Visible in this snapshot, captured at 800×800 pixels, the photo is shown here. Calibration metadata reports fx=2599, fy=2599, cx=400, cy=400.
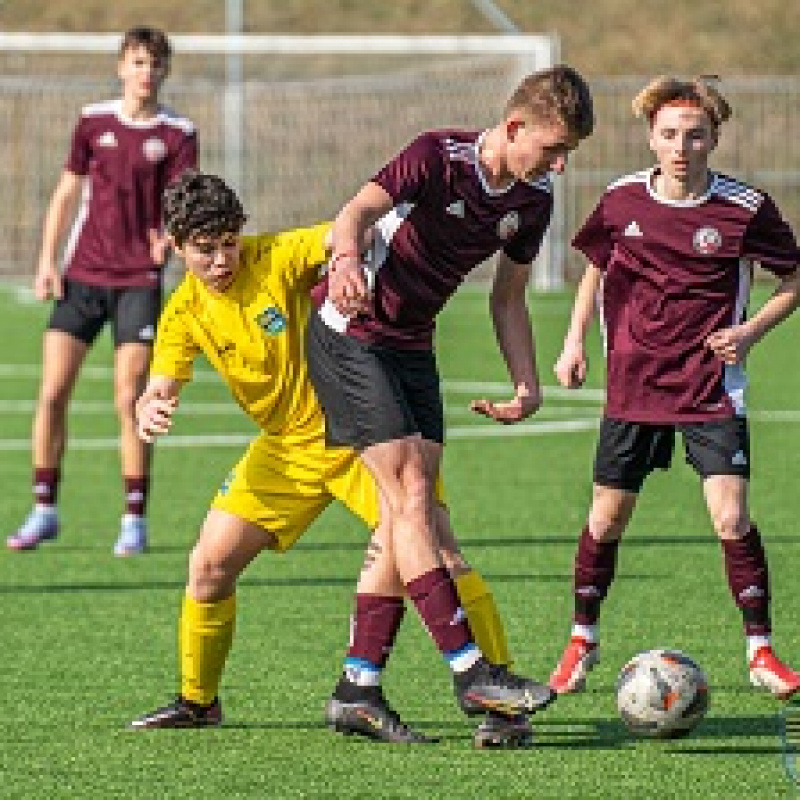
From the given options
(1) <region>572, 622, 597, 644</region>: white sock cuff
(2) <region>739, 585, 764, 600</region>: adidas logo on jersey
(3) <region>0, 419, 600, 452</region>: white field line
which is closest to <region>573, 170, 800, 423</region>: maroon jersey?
(2) <region>739, 585, 764, 600</region>: adidas logo on jersey

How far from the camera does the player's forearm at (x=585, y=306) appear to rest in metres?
8.59

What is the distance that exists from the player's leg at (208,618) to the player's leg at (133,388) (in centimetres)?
405

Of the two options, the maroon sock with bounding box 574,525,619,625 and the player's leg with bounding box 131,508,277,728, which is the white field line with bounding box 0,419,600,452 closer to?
the maroon sock with bounding box 574,525,619,625

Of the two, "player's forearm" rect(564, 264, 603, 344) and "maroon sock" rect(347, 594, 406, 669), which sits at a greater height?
"player's forearm" rect(564, 264, 603, 344)

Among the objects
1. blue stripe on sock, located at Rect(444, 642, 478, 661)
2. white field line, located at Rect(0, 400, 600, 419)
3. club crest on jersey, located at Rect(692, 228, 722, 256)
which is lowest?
white field line, located at Rect(0, 400, 600, 419)

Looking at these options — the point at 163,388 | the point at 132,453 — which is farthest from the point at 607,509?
the point at 132,453

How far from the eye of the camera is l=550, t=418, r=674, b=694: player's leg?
862cm

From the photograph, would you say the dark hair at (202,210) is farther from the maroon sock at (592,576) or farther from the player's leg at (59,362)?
the player's leg at (59,362)

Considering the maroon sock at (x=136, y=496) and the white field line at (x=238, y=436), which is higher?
the maroon sock at (x=136, y=496)

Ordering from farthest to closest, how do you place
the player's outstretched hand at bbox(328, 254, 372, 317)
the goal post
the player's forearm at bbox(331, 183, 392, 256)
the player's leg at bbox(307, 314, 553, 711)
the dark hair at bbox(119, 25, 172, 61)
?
the goal post → the dark hair at bbox(119, 25, 172, 61) → the player's leg at bbox(307, 314, 553, 711) → the player's forearm at bbox(331, 183, 392, 256) → the player's outstretched hand at bbox(328, 254, 372, 317)

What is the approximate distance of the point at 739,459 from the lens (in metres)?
8.47

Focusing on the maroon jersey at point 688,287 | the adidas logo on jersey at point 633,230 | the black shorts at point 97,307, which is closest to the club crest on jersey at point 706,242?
the maroon jersey at point 688,287

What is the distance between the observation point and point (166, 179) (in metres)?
12.3

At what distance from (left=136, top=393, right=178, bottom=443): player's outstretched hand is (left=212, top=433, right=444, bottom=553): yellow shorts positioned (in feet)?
1.15
